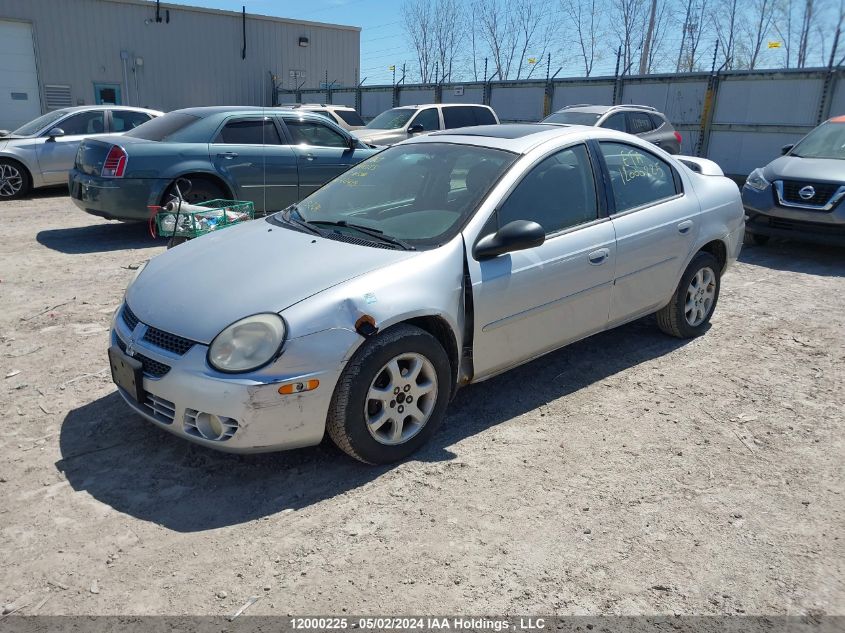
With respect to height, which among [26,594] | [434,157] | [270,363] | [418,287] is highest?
[434,157]

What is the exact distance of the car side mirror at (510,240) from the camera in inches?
135

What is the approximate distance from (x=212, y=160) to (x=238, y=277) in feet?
17.3

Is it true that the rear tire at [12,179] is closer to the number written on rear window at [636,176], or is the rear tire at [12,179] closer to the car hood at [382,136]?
the car hood at [382,136]

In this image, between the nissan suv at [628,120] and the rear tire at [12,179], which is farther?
the nissan suv at [628,120]

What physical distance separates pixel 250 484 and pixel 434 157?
2.26 m

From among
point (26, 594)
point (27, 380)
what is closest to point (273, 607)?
point (26, 594)

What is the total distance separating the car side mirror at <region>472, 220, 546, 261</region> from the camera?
3420 millimetres

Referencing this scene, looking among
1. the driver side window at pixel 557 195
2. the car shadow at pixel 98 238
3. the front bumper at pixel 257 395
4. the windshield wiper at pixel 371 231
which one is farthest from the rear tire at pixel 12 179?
the driver side window at pixel 557 195

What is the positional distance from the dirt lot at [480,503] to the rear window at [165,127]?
13.6 feet

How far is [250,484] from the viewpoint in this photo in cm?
314

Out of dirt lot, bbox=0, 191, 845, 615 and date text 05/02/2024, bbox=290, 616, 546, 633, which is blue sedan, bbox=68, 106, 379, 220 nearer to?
dirt lot, bbox=0, 191, 845, 615

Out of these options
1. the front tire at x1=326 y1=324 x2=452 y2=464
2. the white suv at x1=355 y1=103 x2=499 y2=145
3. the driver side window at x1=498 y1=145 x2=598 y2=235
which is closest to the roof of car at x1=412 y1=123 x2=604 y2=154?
the driver side window at x1=498 y1=145 x2=598 y2=235

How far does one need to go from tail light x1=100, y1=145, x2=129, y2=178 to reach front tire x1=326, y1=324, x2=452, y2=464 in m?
5.80

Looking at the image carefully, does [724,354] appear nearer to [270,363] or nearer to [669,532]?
[669,532]
